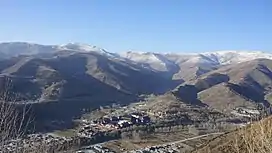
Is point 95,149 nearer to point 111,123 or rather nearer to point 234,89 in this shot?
point 111,123

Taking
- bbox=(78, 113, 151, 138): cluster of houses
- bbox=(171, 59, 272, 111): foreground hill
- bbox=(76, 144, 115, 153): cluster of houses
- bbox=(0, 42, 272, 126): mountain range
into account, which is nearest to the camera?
bbox=(76, 144, 115, 153): cluster of houses

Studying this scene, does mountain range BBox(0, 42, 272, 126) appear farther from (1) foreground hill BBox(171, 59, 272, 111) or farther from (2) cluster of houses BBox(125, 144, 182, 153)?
(2) cluster of houses BBox(125, 144, 182, 153)

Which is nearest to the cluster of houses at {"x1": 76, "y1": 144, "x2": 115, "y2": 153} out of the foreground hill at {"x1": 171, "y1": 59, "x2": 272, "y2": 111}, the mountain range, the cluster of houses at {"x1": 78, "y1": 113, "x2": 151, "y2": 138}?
the cluster of houses at {"x1": 78, "y1": 113, "x2": 151, "y2": 138}

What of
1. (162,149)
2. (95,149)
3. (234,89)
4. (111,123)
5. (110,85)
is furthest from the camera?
(110,85)

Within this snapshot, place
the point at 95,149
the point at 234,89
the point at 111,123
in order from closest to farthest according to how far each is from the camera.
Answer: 1. the point at 95,149
2. the point at 111,123
3. the point at 234,89

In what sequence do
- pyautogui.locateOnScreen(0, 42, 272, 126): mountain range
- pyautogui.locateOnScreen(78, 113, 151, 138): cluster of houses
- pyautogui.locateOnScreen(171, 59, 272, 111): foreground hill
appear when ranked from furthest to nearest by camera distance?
1. pyautogui.locateOnScreen(171, 59, 272, 111): foreground hill
2. pyautogui.locateOnScreen(0, 42, 272, 126): mountain range
3. pyautogui.locateOnScreen(78, 113, 151, 138): cluster of houses

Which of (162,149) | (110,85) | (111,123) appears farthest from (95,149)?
(110,85)

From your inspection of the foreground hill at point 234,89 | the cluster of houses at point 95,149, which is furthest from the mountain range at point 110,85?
the cluster of houses at point 95,149

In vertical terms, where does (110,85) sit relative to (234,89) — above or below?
below

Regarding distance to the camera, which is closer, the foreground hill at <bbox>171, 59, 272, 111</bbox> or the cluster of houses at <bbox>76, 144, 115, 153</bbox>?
the cluster of houses at <bbox>76, 144, 115, 153</bbox>

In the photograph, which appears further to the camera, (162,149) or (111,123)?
(111,123)

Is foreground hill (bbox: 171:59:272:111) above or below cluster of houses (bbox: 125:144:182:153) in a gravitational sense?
above

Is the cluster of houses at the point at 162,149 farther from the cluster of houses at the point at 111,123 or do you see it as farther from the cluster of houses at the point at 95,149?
the cluster of houses at the point at 111,123
